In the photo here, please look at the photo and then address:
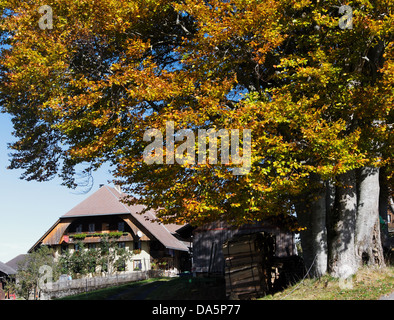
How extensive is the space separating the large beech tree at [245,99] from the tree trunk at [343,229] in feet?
0.14

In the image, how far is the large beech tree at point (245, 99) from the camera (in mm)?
13672

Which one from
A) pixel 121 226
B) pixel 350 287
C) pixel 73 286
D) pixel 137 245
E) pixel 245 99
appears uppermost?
pixel 245 99

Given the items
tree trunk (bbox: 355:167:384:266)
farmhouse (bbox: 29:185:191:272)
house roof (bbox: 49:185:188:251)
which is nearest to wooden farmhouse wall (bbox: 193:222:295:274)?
house roof (bbox: 49:185:188:251)

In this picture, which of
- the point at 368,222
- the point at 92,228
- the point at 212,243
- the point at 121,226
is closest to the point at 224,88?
the point at 368,222

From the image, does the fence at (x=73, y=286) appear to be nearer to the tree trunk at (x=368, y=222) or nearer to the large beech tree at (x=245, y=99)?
the large beech tree at (x=245, y=99)

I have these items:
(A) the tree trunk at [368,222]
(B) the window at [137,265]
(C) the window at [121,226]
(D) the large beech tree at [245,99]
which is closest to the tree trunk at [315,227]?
(D) the large beech tree at [245,99]

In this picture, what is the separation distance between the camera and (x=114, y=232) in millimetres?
45812

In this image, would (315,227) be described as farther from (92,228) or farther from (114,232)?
(92,228)

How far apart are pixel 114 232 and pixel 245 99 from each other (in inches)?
1324

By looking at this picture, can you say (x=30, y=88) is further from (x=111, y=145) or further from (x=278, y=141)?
(x=278, y=141)

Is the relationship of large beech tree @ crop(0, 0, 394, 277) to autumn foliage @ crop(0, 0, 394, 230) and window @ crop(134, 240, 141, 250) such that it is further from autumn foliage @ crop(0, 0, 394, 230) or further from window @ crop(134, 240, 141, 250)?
window @ crop(134, 240, 141, 250)

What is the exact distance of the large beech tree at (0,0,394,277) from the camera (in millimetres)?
13672

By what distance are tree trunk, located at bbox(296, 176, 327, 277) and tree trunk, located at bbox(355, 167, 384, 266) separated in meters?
1.44

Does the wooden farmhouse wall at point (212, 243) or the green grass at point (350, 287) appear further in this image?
the wooden farmhouse wall at point (212, 243)
